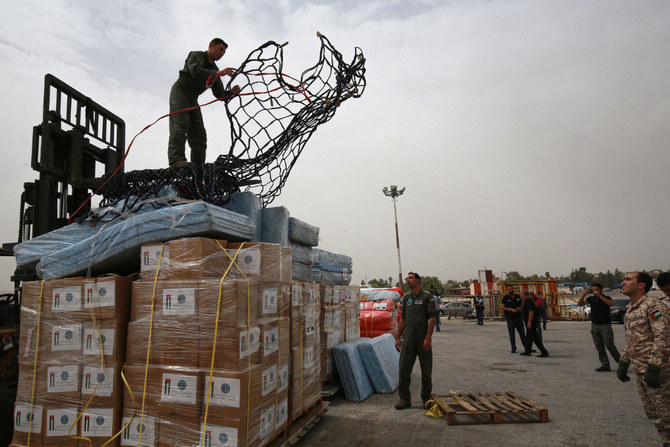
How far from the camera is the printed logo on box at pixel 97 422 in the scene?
3.36 metres

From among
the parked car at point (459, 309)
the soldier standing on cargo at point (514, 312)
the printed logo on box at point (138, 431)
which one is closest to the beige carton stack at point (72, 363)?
the printed logo on box at point (138, 431)

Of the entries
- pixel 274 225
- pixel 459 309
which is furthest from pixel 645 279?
pixel 459 309

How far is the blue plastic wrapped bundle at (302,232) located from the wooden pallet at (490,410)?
2.87 metres

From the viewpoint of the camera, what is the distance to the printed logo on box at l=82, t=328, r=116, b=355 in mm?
3496

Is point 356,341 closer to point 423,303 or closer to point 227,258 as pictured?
point 423,303

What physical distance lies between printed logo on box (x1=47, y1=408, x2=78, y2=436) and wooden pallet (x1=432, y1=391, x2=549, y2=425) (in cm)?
411

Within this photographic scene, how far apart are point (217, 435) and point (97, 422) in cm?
115

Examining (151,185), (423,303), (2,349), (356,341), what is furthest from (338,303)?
(2,349)

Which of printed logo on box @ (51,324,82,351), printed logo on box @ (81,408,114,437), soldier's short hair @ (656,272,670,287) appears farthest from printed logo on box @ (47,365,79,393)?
soldier's short hair @ (656,272,670,287)

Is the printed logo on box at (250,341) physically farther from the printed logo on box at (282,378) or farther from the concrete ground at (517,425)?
the concrete ground at (517,425)

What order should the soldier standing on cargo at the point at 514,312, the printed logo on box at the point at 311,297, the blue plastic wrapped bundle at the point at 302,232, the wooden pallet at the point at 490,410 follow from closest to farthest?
the printed logo on box at the point at 311,297 < the wooden pallet at the point at 490,410 < the blue plastic wrapped bundle at the point at 302,232 < the soldier standing on cargo at the point at 514,312

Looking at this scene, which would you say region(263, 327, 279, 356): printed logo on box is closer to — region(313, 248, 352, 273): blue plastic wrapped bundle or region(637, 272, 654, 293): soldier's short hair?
region(313, 248, 352, 273): blue plastic wrapped bundle

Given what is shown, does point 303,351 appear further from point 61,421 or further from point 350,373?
point 61,421

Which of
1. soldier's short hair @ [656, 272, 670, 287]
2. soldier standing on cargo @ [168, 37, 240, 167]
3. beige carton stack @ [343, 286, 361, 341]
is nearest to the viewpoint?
soldier standing on cargo @ [168, 37, 240, 167]
